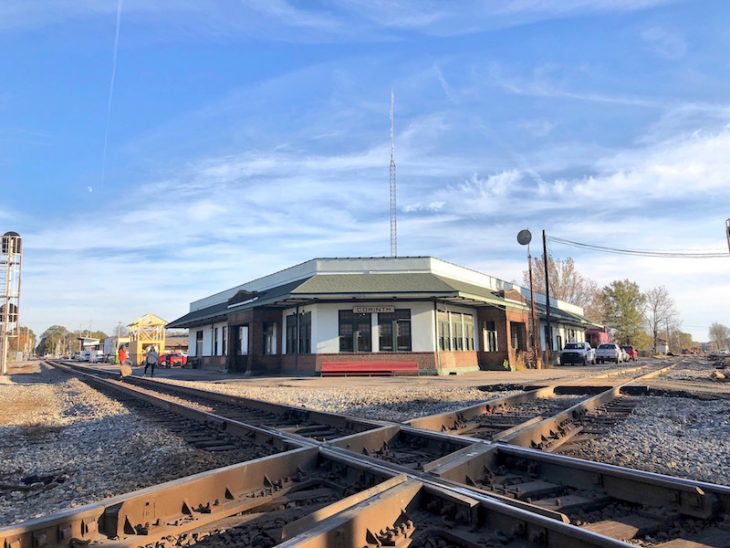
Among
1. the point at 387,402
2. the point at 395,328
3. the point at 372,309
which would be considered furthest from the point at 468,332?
the point at 387,402

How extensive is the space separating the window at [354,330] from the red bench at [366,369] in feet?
4.34

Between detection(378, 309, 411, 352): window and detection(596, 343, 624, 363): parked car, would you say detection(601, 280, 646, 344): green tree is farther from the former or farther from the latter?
detection(378, 309, 411, 352): window

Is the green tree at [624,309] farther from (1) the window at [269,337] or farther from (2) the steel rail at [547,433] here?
(2) the steel rail at [547,433]

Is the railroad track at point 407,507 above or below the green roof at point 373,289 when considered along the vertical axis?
below

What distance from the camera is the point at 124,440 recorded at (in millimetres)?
8719

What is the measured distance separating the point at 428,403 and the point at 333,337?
1621 cm

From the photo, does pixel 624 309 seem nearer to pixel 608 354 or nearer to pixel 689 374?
pixel 608 354

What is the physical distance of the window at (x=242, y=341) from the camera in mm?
36219

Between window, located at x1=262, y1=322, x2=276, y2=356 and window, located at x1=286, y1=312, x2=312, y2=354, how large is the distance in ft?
5.53

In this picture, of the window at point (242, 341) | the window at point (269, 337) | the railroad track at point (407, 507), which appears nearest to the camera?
the railroad track at point (407, 507)

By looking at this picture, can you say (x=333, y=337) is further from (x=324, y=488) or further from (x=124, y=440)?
(x=324, y=488)

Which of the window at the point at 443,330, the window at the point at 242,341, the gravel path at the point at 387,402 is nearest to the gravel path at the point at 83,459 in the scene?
the gravel path at the point at 387,402

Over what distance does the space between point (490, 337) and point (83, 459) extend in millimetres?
30416

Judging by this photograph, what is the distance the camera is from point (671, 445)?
22.7 feet
